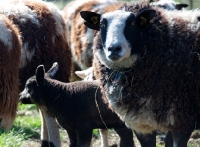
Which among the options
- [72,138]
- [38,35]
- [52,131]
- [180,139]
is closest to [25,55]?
[38,35]

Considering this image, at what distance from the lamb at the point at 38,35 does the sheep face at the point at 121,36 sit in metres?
1.92

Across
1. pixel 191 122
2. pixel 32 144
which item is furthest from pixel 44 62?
pixel 191 122

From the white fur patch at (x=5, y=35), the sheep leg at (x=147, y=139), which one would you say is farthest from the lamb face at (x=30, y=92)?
the sheep leg at (x=147, y=139)

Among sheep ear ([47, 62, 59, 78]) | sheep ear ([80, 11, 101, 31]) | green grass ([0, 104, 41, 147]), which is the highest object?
sheep ear ([80, 11, 101, 31])

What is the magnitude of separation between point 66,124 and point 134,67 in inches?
70.7

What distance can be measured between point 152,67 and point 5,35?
6.58 ft

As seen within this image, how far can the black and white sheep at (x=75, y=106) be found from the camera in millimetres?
7621

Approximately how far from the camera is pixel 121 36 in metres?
6.19

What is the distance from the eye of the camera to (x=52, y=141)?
835cm

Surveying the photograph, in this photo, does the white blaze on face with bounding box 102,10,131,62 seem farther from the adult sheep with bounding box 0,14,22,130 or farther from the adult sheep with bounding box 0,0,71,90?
the adult sheep with bounding box 0,0,71,90

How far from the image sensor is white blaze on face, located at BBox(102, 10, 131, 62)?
609cm

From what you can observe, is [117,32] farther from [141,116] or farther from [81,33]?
[81,33]

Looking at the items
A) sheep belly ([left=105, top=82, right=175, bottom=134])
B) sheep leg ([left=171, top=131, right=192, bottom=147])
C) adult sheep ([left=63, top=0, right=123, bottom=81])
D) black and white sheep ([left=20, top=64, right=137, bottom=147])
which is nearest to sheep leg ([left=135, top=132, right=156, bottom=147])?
sheep belly ([left=105, top=82, right=175, bottom=134])

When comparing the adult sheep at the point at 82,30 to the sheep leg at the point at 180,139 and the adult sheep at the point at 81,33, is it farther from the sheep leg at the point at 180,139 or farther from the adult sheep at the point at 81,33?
the sheep leg at the point at 180,139
